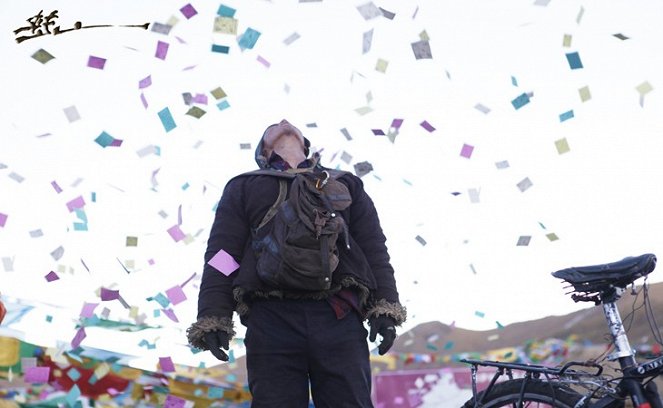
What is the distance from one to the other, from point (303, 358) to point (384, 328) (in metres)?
0.33

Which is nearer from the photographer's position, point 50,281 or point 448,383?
point 50,281

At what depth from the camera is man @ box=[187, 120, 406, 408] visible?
2988mm

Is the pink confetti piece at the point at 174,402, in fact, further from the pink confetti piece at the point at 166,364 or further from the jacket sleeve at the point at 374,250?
the jacket sleeve at the point at 374,250

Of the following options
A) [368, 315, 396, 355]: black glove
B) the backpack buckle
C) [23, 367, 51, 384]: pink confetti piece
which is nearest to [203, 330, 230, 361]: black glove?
[368, 315, 396, 355]: black glove

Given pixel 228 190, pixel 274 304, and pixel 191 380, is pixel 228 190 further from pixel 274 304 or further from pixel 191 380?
pixel 191 380

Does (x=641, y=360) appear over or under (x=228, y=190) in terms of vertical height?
under

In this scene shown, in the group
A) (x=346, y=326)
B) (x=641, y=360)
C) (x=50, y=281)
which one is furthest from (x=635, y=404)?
(x=50, y=281)

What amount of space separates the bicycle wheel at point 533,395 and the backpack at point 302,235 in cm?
77

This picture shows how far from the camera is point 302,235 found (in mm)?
3021

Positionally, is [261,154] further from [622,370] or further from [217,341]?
[622,370]

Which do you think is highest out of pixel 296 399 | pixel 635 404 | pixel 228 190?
pixel 228 190

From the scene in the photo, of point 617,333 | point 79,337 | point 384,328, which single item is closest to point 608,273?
point 617,333

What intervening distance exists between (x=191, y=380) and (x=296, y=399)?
2882 millimetres

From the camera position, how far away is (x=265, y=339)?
3.00 m
